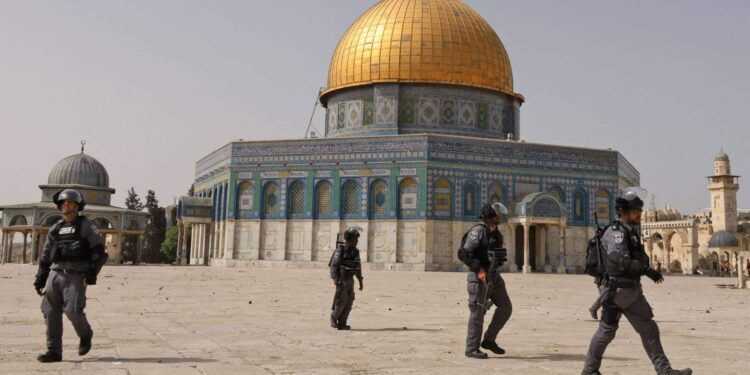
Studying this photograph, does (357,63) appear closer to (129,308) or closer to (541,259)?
(541,259)

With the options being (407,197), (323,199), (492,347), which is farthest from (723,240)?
(492,347)

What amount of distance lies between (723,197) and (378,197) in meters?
40.8

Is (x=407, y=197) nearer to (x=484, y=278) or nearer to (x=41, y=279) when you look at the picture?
(x=484, y=278)

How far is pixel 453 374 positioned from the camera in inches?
222

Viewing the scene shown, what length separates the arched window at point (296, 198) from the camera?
121 ft

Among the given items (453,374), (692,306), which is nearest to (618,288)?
(453,374)

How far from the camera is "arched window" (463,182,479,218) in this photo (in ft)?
116

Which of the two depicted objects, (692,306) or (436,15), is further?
(436,15)

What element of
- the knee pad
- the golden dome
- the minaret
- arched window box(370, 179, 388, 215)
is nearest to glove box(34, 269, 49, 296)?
the knee pad

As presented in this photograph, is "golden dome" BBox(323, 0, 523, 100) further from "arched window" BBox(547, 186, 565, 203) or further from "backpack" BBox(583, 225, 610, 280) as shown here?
"backpack" BBox(583, 225, 610, 280)

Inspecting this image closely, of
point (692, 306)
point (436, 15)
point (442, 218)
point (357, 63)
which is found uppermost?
point (436, 15)

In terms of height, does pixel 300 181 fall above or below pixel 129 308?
above

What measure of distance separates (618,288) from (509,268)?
1202 inches

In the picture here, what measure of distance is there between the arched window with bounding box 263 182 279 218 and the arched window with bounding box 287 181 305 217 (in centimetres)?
73
